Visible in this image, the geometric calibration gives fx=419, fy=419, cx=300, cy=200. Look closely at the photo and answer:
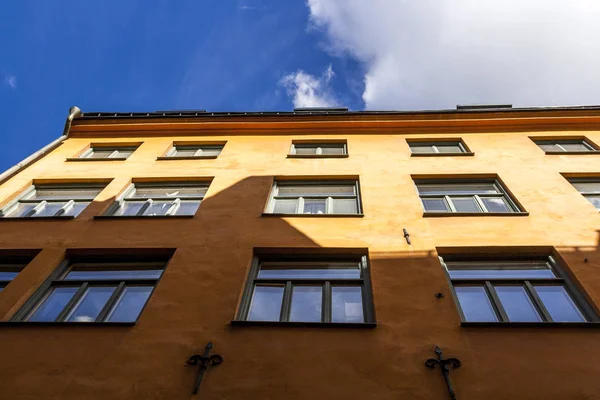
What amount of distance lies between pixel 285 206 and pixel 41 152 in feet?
26.2

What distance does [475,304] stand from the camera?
6.61 m

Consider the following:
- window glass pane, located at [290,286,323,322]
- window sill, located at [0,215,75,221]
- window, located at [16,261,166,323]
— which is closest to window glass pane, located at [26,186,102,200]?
window sill, located at [0,215,75,221]

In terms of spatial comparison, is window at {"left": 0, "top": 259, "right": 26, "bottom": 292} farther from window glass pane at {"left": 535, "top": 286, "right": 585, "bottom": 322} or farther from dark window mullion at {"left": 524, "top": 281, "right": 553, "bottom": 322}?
window glass pane at {"left": 535, "top": 286, "right": 585, "bottom": 322}

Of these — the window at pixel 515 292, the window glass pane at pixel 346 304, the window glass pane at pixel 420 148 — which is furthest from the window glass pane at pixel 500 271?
the window glass pane at pixel 420 148

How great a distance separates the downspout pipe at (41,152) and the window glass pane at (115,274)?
5.01m

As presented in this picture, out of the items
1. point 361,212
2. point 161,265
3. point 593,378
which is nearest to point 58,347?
point 161,265

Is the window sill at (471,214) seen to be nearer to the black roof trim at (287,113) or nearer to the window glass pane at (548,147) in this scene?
the window glass pane at (548,147)

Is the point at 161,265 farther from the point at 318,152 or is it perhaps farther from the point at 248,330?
the point at 318,152

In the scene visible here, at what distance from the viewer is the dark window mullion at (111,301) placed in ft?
21.8

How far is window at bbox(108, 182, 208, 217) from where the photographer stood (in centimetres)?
992

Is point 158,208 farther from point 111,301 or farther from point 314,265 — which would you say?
point 314,265

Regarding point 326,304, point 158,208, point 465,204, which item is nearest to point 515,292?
point 326,304

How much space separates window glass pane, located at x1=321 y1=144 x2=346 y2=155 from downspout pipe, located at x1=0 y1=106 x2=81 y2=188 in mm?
8580

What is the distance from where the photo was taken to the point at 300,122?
1439 centimetres
